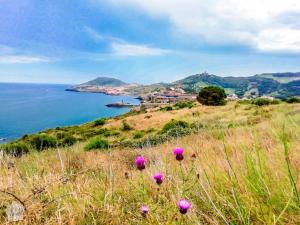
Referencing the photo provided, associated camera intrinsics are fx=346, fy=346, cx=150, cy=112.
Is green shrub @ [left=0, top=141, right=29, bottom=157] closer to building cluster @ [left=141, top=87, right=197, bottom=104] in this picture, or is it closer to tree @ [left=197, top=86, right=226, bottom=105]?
tree @ [left=197, top=86, right=226, bottom=105]

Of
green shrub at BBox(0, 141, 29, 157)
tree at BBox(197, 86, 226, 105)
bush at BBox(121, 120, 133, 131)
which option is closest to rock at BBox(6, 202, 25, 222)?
green shrub at BBox(0, 141, 29, 157)

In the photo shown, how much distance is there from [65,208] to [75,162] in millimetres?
4429

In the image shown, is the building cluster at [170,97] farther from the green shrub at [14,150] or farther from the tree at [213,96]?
the green shrub at [14,150]

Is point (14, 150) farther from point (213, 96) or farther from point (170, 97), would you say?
point (170, 97)

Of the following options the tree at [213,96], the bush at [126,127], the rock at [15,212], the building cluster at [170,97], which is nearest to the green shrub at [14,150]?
the rock at [15,212]

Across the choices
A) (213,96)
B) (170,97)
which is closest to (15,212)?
(213,96)

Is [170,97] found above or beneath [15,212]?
beneath

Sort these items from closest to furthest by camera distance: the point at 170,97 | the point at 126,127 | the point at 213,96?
1. the point at 126,127
2. the point at 213,96
3. the point at 170,97

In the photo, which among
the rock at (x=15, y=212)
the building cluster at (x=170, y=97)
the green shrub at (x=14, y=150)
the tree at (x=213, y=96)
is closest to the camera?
the rock at (x=15, y=212)

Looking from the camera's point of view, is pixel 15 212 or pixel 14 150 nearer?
pixel 15 212

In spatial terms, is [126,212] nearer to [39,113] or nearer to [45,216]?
[45,216]

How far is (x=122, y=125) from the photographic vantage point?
4719cm

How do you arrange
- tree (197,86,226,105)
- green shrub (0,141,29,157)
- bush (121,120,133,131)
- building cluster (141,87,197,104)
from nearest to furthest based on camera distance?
green shrub (0,141,29,157) < bush (121,120,133,131) < tree (197,86,226,105) < building cluster (141,87,197,104)

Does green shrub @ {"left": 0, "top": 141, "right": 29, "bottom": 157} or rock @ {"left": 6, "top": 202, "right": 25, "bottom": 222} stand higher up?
rock @ {"left": 6, "top": 202, "right": 25, "bottom": 222}
